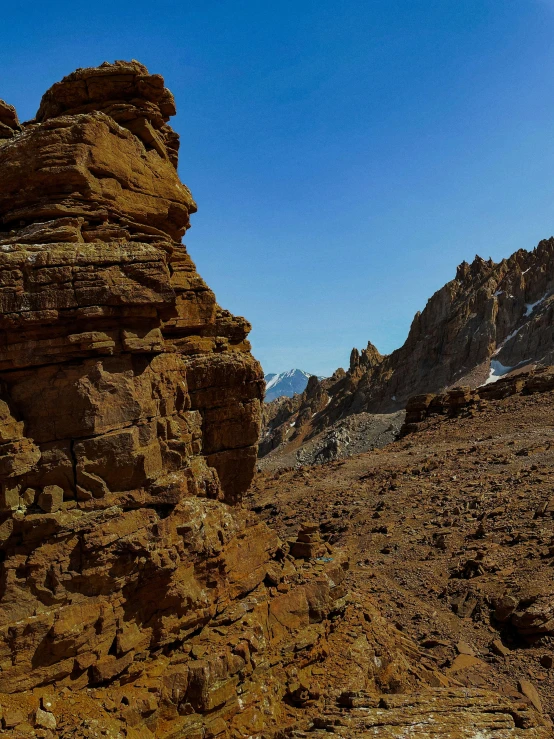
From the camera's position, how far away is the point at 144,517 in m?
11.3

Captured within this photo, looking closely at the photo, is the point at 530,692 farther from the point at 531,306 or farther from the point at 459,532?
the point at 531,306

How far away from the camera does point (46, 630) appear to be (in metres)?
9.53

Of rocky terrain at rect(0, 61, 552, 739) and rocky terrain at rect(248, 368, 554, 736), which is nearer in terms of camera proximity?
rocky terrain at rect(0, 61, 552, 739)

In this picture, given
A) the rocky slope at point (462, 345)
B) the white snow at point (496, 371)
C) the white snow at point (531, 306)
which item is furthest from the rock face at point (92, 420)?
the white snow at point (531, 306)

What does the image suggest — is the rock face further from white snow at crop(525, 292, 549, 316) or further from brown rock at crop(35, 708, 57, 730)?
white snow at crop(525, 292, 549, 316)

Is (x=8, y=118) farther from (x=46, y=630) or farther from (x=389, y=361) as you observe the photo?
(x=389, y=361)

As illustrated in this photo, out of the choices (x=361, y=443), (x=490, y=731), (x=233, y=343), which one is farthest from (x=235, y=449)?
(x=361, y=443)

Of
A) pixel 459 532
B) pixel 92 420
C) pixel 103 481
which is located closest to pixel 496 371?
pixel 459 532

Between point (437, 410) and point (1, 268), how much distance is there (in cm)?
4793

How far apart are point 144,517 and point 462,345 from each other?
97.6m

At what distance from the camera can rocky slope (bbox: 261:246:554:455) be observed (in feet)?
300

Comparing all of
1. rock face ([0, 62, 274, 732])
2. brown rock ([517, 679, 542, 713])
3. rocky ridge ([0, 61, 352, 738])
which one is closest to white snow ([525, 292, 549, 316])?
brown rock ([517, 679, 542, 713])

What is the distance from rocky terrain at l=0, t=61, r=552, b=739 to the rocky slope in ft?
267

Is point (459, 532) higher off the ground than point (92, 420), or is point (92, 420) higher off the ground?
point (92, 420)
